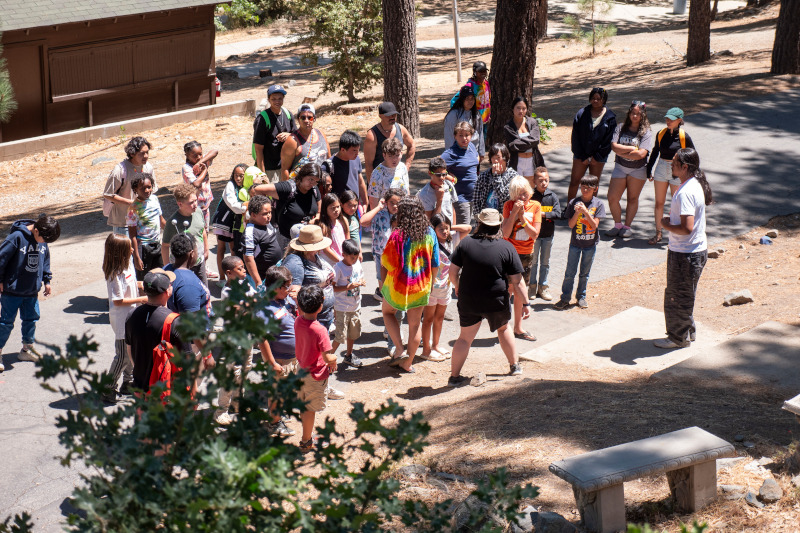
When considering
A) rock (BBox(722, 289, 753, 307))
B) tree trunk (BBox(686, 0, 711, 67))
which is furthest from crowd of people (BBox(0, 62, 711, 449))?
tree trunk (BBox(686, 0, 711, 67))

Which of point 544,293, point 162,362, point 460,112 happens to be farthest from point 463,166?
point 162,362

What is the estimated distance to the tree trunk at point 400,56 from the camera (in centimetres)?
1438

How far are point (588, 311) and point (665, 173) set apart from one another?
2.61 meters

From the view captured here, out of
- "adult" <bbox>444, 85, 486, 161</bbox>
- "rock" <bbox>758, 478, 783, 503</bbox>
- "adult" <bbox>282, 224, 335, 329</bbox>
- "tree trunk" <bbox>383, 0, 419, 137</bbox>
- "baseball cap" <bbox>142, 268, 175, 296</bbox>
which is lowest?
"rock" <bbox>758, 478, 783, 503</bbox>

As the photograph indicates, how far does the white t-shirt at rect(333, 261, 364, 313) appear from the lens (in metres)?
7.68

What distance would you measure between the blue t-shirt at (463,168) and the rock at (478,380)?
2.86 m

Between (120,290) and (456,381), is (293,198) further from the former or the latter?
(456,381)

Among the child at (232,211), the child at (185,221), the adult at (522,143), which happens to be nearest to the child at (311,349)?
the child at (185,221)

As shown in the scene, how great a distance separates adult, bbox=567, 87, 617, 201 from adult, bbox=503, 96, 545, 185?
2.55ft

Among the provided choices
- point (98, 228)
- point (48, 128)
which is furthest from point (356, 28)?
point (98, 228)

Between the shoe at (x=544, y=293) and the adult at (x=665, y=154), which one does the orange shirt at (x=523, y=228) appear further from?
the adult at (x=665, y=154)

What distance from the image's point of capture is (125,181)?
29.3 feet

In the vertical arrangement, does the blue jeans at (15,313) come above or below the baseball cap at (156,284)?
below

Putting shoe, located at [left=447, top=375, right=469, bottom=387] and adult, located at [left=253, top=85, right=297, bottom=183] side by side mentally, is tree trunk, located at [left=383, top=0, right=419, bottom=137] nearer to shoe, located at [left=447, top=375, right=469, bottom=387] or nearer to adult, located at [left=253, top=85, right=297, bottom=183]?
adult, located at [left=253, top=85, right=297, bottom=183]
